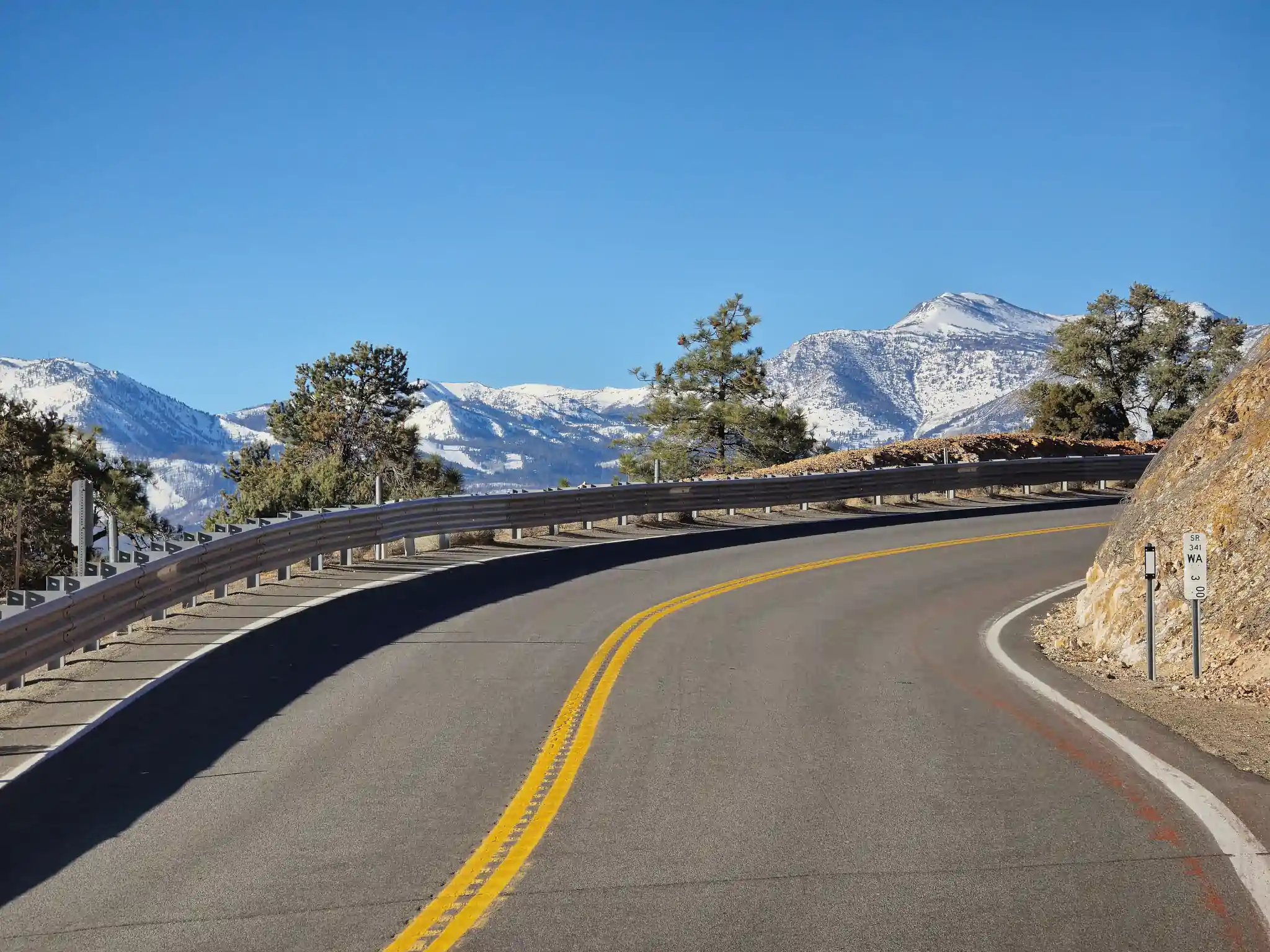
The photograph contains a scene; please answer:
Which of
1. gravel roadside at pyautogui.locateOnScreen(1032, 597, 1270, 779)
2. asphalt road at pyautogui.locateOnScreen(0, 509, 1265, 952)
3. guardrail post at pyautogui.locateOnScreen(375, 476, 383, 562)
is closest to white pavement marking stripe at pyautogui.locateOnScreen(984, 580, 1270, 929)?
asphalt road at pyautogui.locateOnScreen(0, 509, 1265, 952)

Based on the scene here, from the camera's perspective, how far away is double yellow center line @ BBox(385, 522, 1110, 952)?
5.84 m

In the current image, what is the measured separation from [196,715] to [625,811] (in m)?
4.13

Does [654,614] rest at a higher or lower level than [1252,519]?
lower

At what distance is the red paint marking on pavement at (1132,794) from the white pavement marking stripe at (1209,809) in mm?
169

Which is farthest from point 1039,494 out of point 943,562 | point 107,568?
point 107,568

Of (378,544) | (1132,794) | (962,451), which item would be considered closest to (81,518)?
(1132,794)

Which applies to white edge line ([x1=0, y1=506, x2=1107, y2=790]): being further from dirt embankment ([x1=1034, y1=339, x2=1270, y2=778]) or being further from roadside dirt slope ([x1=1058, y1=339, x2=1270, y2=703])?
roadside dirt slope ([x1=1058, y1=339, x2=1270, y2=703])

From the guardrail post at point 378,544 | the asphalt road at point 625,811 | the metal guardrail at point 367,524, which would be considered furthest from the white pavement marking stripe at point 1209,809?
the guardrail post at point 378,544

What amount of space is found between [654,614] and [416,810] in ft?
28.7

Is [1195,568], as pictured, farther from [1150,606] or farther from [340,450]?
[340,450]

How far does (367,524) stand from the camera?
20984mm

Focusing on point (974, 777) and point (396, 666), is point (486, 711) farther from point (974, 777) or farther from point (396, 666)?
point (974, 777)

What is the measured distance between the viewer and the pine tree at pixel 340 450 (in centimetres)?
5022

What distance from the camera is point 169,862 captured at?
6.81 m
